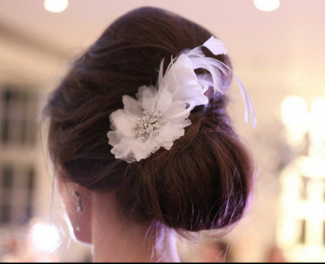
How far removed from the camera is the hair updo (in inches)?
23.2

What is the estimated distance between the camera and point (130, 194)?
0.64m

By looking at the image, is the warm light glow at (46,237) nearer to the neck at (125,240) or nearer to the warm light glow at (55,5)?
the neck at (125,240)

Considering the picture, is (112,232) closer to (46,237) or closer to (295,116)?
(46,237)

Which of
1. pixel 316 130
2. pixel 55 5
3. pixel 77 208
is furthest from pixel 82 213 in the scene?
pixel 316 130

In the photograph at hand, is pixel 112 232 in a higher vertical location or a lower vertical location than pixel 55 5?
lower

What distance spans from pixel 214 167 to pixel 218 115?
109 millimetres

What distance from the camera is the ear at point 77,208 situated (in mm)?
719

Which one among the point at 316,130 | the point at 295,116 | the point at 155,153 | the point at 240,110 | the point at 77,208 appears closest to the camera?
the point at 155,153

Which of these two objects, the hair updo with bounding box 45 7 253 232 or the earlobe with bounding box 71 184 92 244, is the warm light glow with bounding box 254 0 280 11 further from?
the earlobe with bounding box 71 184 92 244

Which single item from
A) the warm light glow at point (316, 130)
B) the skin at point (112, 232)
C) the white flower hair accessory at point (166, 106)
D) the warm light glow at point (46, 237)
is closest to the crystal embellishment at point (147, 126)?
the white flower hair accessory at point (166, 106)

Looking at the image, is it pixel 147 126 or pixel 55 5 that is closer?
pixel 147 126

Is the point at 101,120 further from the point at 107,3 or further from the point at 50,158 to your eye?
the point at 107,3

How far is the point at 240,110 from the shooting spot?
1.12m

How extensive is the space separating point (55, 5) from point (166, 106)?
35 cm
